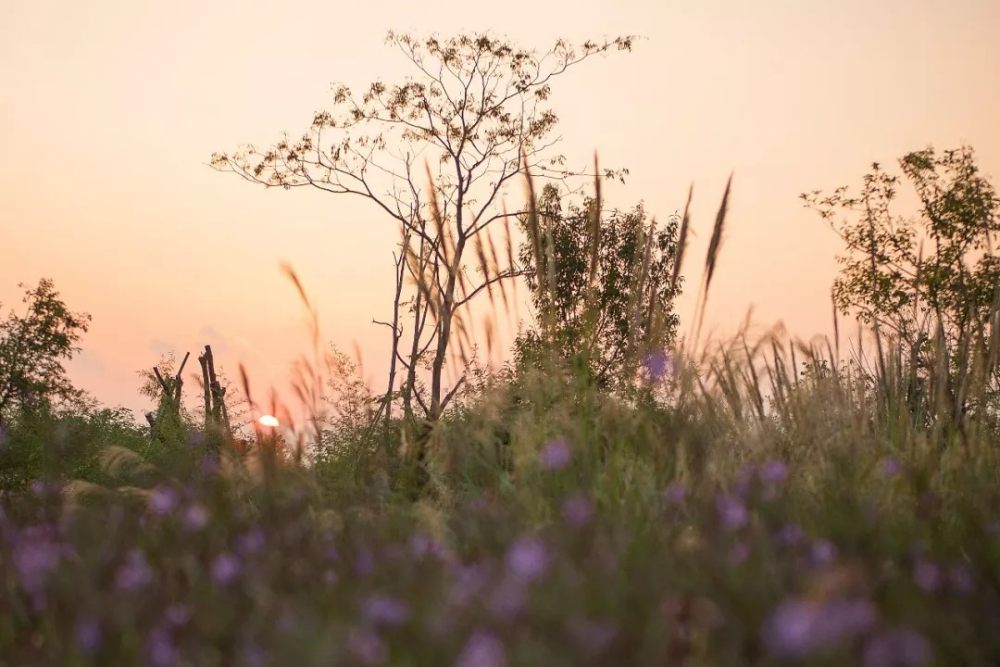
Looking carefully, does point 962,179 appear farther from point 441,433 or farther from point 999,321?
point 441,433

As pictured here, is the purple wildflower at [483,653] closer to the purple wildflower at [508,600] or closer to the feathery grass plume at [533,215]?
the purple wildflower at [508,600]

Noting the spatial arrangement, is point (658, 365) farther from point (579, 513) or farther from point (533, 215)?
point (579, 513)

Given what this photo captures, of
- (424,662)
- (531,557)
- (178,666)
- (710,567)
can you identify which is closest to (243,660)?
(178,666)

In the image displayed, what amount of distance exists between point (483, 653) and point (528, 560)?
2.52ft

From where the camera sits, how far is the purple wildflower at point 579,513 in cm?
294

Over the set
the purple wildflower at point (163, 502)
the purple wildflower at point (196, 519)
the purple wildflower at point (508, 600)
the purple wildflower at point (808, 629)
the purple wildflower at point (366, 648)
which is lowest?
the purple wildflower at point (808, 629)

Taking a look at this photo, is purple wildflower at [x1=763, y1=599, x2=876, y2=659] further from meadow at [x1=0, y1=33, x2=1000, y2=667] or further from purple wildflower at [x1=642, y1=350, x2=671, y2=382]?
purple wildflower at [x1=642, y1=350, x2=671, y2=382]

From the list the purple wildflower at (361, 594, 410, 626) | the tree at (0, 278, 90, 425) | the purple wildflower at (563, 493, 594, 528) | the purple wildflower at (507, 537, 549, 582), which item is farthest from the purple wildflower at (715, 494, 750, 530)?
the tree at (0, 278, 90, 425)

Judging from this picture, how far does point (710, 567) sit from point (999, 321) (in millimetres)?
4407

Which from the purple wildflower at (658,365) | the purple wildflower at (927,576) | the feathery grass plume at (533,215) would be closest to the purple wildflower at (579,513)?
the purple wildflower at (927,576)

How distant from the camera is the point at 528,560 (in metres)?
2.40

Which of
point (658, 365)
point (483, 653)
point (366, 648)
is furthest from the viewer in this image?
point (658, 365)

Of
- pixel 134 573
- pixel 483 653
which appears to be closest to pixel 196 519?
pixel 134 573

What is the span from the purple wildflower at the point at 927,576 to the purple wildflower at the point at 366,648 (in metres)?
1.28
